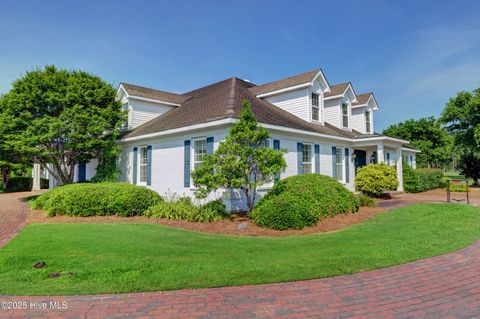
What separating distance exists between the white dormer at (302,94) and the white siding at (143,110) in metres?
6.44

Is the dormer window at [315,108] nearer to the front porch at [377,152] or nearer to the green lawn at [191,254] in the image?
the front porch at [377,152]

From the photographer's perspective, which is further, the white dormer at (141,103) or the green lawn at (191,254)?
the white dormer at (141,103)

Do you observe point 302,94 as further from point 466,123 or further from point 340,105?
point 466,123

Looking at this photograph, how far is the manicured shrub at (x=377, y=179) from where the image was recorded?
15.9 m

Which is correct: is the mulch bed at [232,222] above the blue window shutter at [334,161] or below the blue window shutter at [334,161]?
below

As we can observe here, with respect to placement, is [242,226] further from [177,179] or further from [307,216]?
[177,179]

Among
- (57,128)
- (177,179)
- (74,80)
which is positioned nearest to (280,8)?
(177,179)

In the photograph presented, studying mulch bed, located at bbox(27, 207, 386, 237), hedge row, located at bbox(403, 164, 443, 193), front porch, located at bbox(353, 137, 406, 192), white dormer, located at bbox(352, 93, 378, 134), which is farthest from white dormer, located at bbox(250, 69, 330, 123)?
hedge row, located at bbox(403, 164, 443, 193)

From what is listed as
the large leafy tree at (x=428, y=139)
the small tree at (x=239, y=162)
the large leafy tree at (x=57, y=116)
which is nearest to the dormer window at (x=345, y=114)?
the small tree at (x=239, y=162)

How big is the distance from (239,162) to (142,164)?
860cm

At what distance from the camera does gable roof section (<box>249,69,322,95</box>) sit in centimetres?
1661

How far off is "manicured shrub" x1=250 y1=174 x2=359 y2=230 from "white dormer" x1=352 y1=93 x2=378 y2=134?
38.6 ft

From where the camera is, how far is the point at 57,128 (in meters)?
14.8

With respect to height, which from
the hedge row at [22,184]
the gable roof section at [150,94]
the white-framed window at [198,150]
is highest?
the gable roof section at [150,94]
